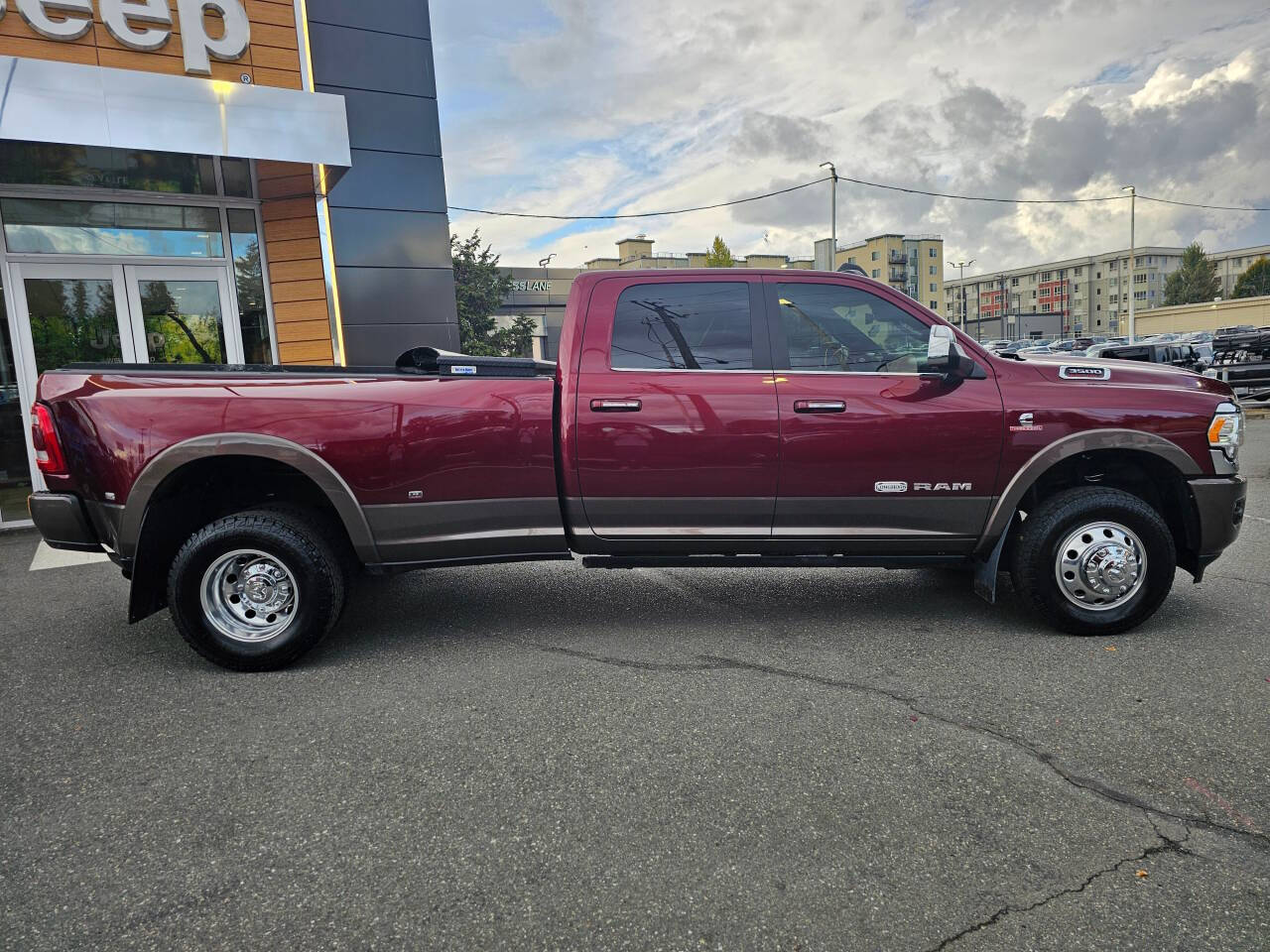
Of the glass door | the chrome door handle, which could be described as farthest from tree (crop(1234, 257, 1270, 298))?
the chrome door handle

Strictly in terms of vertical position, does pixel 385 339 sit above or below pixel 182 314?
below

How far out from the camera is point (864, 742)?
3.24 m

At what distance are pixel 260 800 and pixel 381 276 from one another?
8704 millimetres

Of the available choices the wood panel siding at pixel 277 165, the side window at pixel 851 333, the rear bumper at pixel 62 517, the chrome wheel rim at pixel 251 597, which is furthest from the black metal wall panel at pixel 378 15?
the chrome wheel rim at pixel 251 597

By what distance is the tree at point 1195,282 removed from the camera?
8675 centimetres

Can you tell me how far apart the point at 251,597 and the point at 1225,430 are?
201 inches

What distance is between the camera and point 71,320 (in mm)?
8695

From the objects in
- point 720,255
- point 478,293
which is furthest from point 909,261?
point 478,293

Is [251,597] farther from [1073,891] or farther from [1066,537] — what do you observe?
[1066,537]

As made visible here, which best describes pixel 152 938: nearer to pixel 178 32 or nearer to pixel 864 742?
pixel 864 742

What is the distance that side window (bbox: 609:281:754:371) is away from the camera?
4.39 meters

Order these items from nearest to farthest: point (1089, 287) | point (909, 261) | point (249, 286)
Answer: point (249, 286) < point (909, 261) < point (1089, 287)

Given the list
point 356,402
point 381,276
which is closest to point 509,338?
point 381,276

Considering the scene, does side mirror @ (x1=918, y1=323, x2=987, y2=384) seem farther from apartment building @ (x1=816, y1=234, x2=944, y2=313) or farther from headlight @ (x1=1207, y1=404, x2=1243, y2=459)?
apartment building @ (x1=816, y1=234, x2=944, y2=313)
